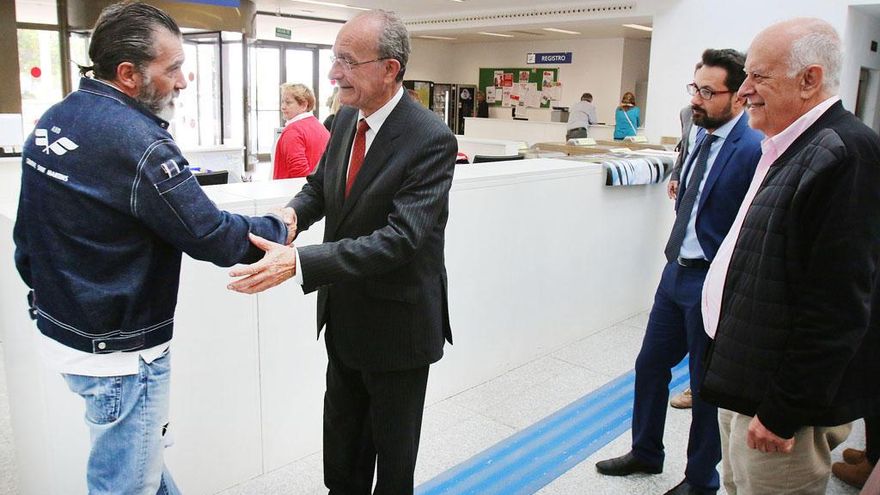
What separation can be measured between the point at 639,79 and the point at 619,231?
13.6m

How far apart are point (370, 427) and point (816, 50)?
1467 millimetres

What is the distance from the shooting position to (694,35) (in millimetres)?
10336

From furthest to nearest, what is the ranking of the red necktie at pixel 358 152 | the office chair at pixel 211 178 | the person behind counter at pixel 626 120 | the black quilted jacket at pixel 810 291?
1. the person behind counter at pixel 626 120
2. the office chair at pixel 211 178
3. the red necktie at pixel 358 152
4. the black quilted jacket at pixel 810 291

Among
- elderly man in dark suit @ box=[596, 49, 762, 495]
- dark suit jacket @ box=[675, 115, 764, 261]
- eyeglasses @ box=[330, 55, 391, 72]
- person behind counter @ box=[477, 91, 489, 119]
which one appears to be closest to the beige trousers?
elderly man in dark suit @ box=[596, 49, 762, 495]

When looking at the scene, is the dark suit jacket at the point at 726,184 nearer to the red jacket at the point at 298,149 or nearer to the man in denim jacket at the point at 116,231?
the man in denim jacket at the point at 116,231

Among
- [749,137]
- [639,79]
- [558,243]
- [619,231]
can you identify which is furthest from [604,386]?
[639,79]

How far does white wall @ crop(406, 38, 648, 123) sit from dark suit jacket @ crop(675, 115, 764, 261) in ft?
47.2

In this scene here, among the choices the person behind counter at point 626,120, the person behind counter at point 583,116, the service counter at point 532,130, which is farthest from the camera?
the service counter at point 532,130

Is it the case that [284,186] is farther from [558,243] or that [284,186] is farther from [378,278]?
[558,243]

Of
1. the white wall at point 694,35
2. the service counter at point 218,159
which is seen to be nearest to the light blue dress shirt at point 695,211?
the service counter at point 218,159

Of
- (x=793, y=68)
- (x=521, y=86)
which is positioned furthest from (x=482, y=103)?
(x=793, y=68)

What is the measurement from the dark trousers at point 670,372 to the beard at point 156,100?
1732 millimetres

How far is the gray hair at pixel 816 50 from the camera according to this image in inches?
56.8

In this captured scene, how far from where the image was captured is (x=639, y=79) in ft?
54.7
